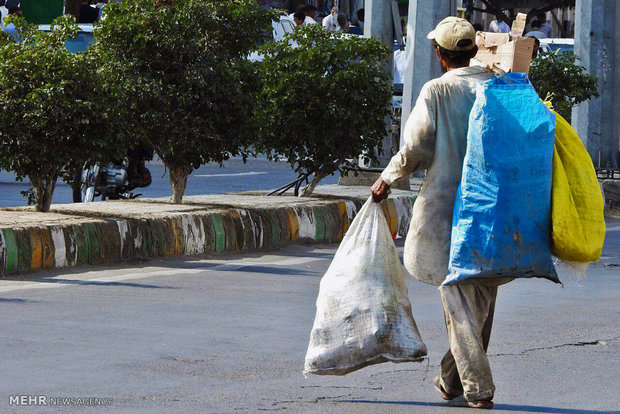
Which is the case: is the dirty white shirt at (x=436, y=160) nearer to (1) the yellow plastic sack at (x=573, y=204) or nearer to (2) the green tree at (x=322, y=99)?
(1) the yellow plastic sack at (x=573, y=204)

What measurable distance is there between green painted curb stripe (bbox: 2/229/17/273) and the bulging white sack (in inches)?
146

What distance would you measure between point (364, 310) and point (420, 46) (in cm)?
1039

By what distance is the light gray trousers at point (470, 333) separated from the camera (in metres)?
5.77

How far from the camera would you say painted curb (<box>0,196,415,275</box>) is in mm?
9492

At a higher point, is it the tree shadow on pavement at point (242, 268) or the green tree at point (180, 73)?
the green tree at point (180, 73)

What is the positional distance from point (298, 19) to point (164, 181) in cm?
680

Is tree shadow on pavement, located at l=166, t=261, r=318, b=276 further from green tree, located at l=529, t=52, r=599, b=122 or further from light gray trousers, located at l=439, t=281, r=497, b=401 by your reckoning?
green tree, located at l=529, t=52, r=599, b=122

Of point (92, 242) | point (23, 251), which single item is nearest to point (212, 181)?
point (92, 242)

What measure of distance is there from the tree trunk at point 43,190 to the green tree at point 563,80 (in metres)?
8.45

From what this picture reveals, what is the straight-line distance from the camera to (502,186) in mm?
5680

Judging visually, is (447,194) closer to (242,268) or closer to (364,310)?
(364,310)

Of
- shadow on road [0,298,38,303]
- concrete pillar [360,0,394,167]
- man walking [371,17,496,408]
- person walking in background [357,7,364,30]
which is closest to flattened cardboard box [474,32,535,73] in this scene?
man walking [371,17,496,408]

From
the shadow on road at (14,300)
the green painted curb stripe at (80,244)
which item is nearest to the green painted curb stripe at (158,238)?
the green painted curb stripe at (80,244)

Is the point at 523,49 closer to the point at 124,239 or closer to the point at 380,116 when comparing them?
the point at 124,239
